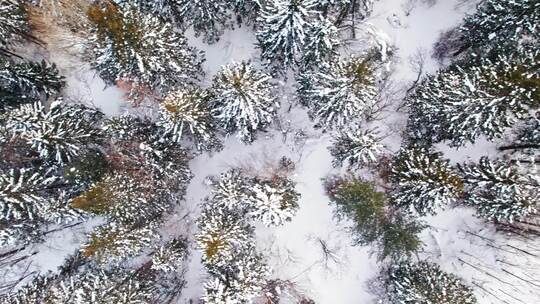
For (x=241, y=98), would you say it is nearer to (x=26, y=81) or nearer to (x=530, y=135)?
(x=26, y=81)

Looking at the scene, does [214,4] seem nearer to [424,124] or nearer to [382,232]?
[424,124]

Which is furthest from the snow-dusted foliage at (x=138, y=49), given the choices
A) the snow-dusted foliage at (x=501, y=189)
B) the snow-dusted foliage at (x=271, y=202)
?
the snow-dusted foliage at (x=501, y=189)

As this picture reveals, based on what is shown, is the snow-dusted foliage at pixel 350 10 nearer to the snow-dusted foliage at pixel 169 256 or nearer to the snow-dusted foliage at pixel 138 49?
the snow-dusted foliage at pixel 138 49

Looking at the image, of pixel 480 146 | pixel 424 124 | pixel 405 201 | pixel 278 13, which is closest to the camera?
pixel 278 13

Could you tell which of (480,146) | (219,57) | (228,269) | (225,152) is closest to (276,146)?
(225,152)

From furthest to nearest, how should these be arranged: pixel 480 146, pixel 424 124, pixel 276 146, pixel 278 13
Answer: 1. pixel 276 146
2. pixel 480 146
3. pixel 424 124
4. pixel 278 13

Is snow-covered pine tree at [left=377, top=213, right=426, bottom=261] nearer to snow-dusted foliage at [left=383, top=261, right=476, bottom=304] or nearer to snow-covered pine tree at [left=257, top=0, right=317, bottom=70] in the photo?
snow-dusted foliage at [left=383, top=261, right=476, bottom=304]

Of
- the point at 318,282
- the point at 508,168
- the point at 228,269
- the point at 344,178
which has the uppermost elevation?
the point at 344,178
